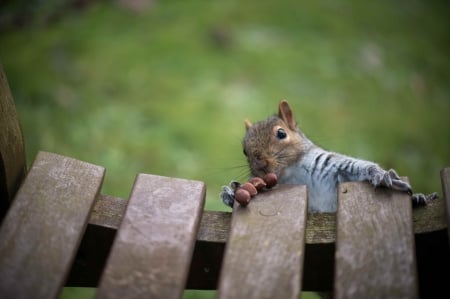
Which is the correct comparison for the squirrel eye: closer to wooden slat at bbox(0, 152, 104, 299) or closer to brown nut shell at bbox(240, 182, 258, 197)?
brown nut shell at bbox(240, 182, 258, 197)

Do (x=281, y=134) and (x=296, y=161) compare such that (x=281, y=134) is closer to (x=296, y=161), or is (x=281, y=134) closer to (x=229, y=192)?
(x=296, y=161)

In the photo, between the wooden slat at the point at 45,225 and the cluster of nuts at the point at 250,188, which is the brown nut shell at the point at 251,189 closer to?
the cluster of nuts at the point at 250,188

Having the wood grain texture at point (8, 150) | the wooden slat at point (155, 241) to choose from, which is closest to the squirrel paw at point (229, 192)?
the wooden slat at point (155, 241)

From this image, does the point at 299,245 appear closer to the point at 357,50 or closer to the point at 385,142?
the point at 385,142

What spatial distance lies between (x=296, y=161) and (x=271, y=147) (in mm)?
139

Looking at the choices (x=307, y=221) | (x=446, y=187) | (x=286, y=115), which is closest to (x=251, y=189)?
(x=307, y=221)

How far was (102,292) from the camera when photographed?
1.50 meters

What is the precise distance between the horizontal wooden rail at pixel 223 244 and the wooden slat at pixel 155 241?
2.7 inches

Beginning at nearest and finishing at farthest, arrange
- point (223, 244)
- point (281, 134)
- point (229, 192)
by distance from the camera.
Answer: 1. point (223, 244)
2. point (229, 192)
3. point (281, 134)

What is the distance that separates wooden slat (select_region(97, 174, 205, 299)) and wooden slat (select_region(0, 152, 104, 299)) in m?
0.12

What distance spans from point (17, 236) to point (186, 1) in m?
4.05

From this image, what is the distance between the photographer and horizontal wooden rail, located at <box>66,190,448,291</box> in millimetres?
1699

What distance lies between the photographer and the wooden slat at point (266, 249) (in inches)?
59.9

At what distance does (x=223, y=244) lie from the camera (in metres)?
1.72
